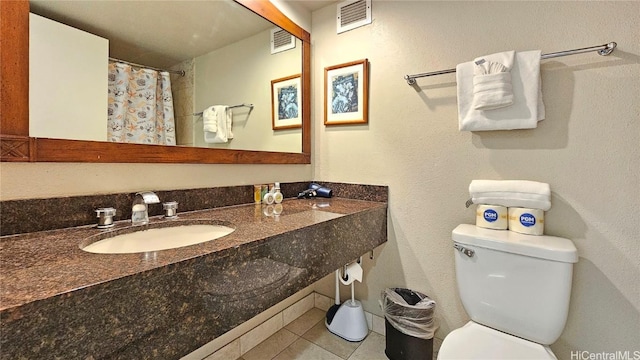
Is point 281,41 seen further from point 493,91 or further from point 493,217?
point 493,217

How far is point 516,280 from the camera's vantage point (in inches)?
42.4

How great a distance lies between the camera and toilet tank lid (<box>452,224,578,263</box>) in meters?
1.00

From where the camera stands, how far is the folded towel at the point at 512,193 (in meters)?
1.11

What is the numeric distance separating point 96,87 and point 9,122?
27cm

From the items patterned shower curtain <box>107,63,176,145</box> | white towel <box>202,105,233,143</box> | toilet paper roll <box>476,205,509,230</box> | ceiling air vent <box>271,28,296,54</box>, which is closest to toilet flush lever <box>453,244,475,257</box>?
toilet paper roll <box>476,205,509,230</box>

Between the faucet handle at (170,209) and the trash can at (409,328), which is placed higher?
the faucet handle at (170,209)

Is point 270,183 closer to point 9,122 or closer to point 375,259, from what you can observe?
point 375,259

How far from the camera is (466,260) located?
119 centimetres

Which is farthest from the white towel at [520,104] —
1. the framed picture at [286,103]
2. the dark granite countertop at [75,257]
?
the framed picture at [286,103]

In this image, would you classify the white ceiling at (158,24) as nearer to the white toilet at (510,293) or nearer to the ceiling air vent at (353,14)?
the ceiling air vent at (353,14)

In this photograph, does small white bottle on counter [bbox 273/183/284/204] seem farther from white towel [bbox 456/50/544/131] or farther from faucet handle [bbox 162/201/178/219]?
white towel [bbox 456/50/544/131]

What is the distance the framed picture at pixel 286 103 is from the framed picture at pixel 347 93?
0.60 feet

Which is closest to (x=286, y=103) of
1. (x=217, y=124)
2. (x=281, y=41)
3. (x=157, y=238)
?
(x=281, y=41)

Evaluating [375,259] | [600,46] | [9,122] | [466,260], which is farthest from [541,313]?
[9,122]
